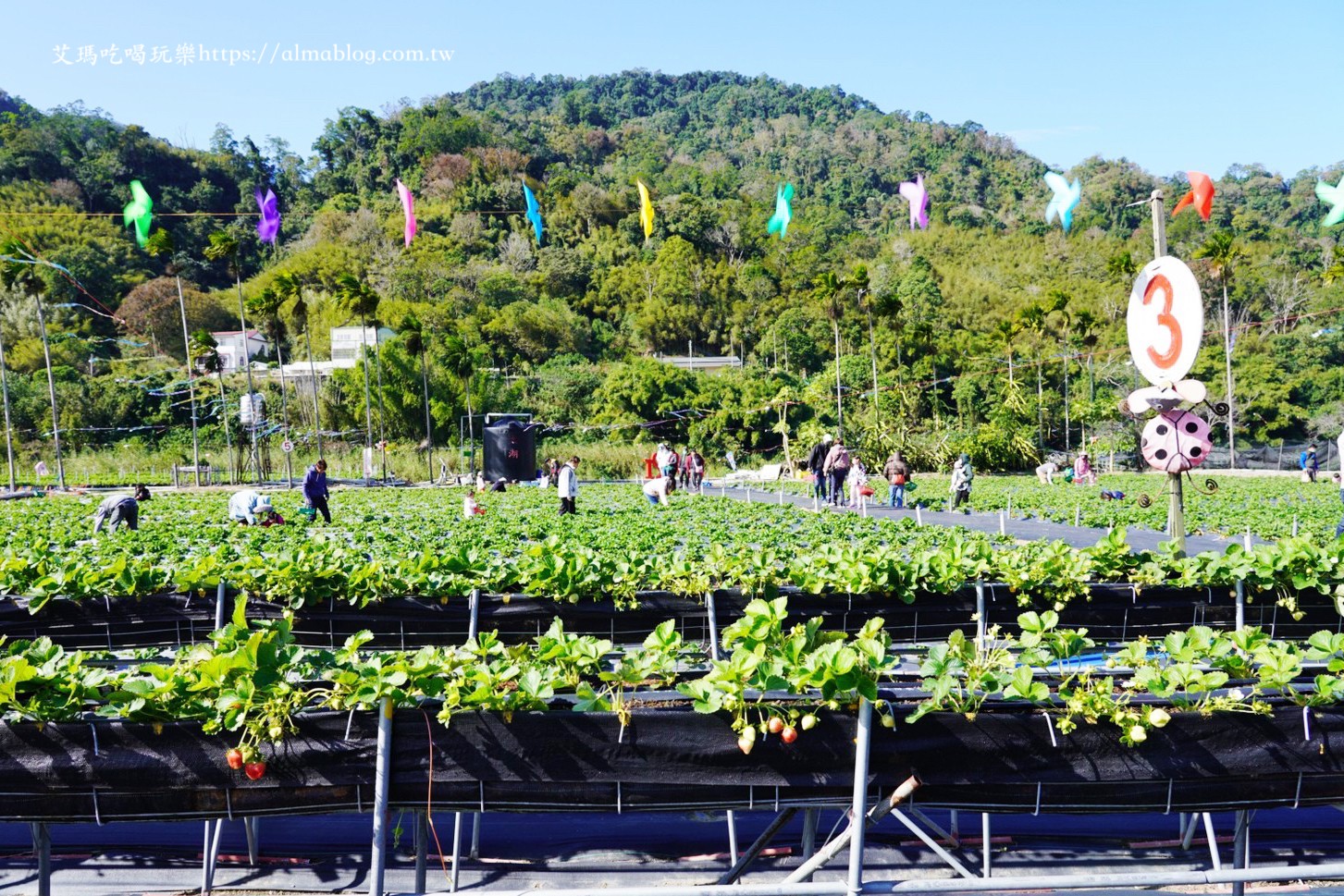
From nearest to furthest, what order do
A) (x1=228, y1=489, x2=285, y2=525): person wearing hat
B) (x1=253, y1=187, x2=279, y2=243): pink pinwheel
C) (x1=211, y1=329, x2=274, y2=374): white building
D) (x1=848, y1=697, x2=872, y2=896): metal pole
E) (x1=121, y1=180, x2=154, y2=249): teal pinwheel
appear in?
(x1=848, y1=697, x2=872, y2=896): metal pole → (x1=228, y1=489, x2=285, y2=525): person wearing hat → (x1=121, y1=180, x2=154, y2=249): teal pinwheel → (x1=253, y1=187, x2=279, y2=243): pink pinwheel → (x1=211, y1=329, x2=274, y2=374): white building

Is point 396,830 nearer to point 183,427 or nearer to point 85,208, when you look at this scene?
point 183,427

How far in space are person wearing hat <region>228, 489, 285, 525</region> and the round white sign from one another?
1443 centimetres

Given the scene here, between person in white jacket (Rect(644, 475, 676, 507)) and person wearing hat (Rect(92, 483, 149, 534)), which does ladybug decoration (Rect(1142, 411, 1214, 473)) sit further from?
person in white jacket (Rect(644, 475, 676, 507))

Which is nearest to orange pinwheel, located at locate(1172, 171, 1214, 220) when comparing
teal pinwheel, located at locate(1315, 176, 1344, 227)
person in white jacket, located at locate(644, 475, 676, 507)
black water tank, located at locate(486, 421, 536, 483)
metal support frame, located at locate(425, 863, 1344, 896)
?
teal pinwheel, located at locate(1315, 176, 1344, 227)

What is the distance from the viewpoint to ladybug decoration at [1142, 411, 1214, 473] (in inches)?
290

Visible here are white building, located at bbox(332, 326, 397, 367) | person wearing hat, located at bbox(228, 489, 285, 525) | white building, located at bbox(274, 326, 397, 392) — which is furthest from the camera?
white building, located at bbox(332, 326, 397, 367)

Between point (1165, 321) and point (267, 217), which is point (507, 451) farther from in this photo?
point (1165, 321)

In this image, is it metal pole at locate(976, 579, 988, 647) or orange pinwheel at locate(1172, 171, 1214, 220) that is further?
orange pinwheel at locate(1172, 171, 1214, 220)

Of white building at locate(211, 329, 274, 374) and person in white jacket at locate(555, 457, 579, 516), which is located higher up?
white building at locate(211, 329, 274, 374)

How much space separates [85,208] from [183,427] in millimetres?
52474

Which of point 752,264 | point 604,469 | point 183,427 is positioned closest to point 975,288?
point 752,264

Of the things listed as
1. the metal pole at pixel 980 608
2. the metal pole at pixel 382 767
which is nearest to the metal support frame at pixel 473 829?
the metal pole at pixel 382 767

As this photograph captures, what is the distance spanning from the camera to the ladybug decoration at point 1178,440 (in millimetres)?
7375

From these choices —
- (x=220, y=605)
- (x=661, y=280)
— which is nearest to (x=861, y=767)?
(x=220, y=605)
